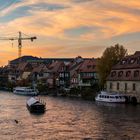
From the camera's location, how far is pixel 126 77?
120m

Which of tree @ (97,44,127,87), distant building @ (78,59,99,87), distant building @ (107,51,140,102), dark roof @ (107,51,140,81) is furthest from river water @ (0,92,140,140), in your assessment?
distant building @ (78,59,99,87)

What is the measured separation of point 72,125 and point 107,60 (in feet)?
220

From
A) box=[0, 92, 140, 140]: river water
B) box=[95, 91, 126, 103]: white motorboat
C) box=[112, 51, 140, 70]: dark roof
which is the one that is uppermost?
box=[112, 51, 140, 70]: dark roof

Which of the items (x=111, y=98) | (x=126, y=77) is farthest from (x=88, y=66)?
(x=111, y=98)

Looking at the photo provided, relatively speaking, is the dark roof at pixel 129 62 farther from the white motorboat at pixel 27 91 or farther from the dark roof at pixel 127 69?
the white motorboat at pixel 27 91

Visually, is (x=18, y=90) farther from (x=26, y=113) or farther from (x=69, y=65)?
(x=26, y=113)

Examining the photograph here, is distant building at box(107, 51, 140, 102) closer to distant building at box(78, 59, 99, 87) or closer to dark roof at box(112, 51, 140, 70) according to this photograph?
dark roof at box(112, 51, 140, 70)

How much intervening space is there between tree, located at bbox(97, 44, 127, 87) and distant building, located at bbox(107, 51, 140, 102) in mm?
7067

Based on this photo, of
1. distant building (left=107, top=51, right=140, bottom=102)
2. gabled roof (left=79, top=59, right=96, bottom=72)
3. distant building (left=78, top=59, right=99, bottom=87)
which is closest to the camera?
distant building (left=107, top=51, right=140, bottom=102)

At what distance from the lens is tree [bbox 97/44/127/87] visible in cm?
13550

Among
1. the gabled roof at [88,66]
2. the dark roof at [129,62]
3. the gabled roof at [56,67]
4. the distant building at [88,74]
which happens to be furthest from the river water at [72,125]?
the gabled roof at [56,67]

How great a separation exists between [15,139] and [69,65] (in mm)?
128080

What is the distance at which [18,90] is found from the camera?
170 m

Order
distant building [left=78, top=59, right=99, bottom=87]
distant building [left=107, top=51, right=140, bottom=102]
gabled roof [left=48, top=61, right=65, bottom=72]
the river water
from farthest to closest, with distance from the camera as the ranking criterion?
1. gabled roof [left=48, top=61, right=65, bottom=72]
2. distant building [left=78, top=59, right=99, bottom=87]
3. distant building [left=107, top=51, right=140, bottom=102]
4. the river water
